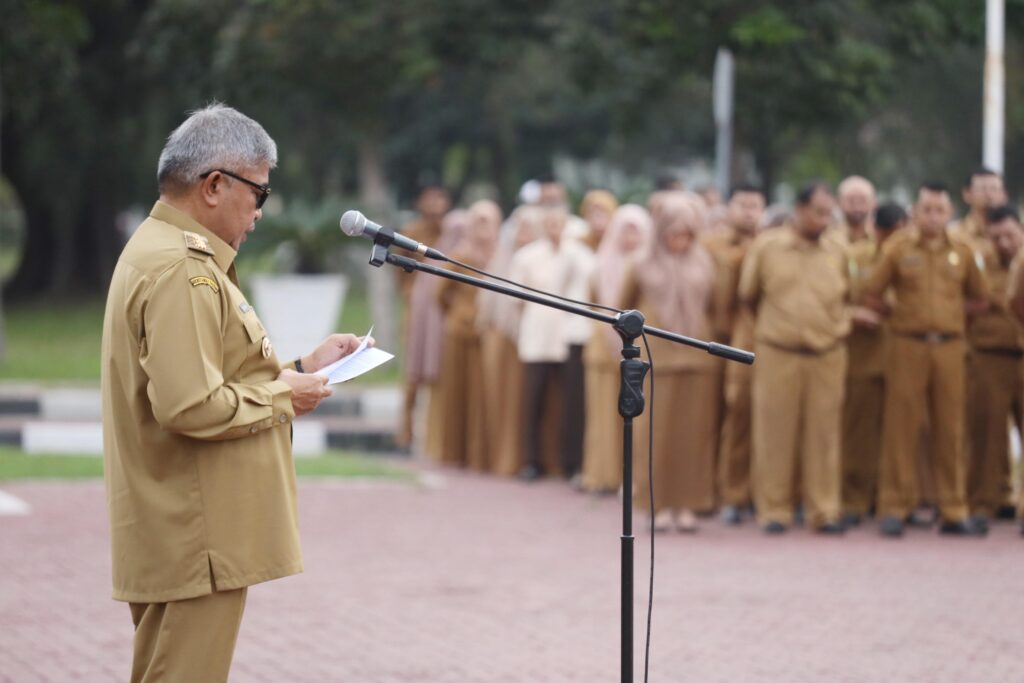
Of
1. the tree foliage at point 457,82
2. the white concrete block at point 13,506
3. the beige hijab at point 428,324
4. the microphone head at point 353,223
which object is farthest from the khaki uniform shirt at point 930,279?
the microphone head at point 353,223

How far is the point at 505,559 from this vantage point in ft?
34.3

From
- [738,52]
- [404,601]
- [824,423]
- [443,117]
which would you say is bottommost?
[404,601]

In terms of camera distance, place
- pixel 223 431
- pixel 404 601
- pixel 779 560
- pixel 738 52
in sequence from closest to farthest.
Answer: pixel 223 431 < pixel 404 601 < pixel 779 560 < pixel 738 52

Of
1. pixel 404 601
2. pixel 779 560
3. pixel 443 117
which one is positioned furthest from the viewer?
pixel 443 117

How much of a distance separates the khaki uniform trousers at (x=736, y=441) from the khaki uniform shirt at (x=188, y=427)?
7.97 meters

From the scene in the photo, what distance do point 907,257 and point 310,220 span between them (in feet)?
42.3

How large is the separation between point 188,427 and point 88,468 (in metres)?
9.68

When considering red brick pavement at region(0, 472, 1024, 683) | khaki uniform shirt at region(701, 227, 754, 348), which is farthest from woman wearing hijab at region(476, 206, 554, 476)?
khaki uniform shirt at region(701, 227, 754, 348)

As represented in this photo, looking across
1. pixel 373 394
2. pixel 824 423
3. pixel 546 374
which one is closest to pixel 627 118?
pixel 373 394

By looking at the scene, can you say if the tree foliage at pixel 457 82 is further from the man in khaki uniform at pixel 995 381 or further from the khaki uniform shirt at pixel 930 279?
the man in khaki uniform at pixel 995 381

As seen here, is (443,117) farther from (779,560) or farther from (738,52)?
(779,560)

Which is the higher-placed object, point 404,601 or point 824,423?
point 824,423

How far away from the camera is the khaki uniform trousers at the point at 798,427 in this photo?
11.5 meters

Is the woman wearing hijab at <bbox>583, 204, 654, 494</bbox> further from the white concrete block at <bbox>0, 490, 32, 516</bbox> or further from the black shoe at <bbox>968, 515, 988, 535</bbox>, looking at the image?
the white concrete block at <bbox>0, 490, 32, 516</bbox>
